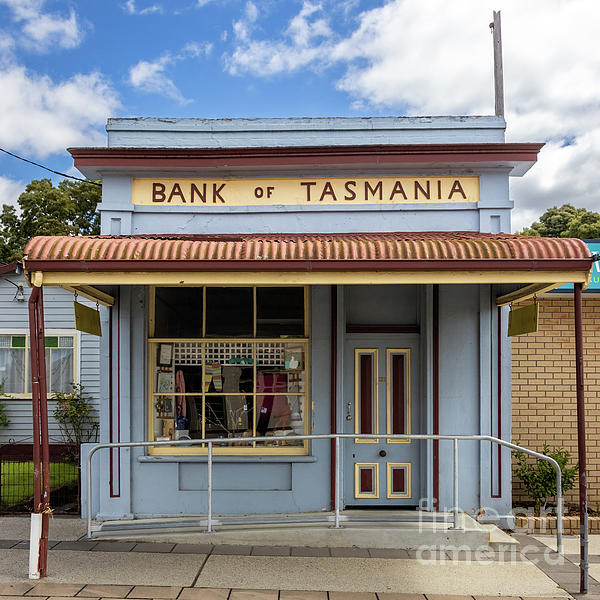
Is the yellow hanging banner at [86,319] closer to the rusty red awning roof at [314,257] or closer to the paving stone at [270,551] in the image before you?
the rusty red awning roof at [314,257]

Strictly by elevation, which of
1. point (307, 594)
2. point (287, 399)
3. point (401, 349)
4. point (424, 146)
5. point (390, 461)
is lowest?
point (307, 594)

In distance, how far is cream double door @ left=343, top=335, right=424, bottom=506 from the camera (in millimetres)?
7375

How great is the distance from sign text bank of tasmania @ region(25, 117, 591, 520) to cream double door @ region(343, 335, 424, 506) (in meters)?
0.02

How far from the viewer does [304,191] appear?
25.0ft

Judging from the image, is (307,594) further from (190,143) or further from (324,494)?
(190,143)

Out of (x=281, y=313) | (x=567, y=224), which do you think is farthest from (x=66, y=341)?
(x=567, y=224)

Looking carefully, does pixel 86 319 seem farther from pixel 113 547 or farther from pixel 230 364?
pixel 113 547

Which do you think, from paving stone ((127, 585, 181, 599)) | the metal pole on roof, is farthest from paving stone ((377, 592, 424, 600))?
the metal pole on roof

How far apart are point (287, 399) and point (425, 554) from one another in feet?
7.96

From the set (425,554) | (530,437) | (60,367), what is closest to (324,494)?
(425,554)

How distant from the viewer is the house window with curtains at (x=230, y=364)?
751 centimetres

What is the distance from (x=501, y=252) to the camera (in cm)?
544

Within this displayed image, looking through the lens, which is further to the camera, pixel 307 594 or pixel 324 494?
pixel 324 494

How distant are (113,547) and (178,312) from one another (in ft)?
9.16
